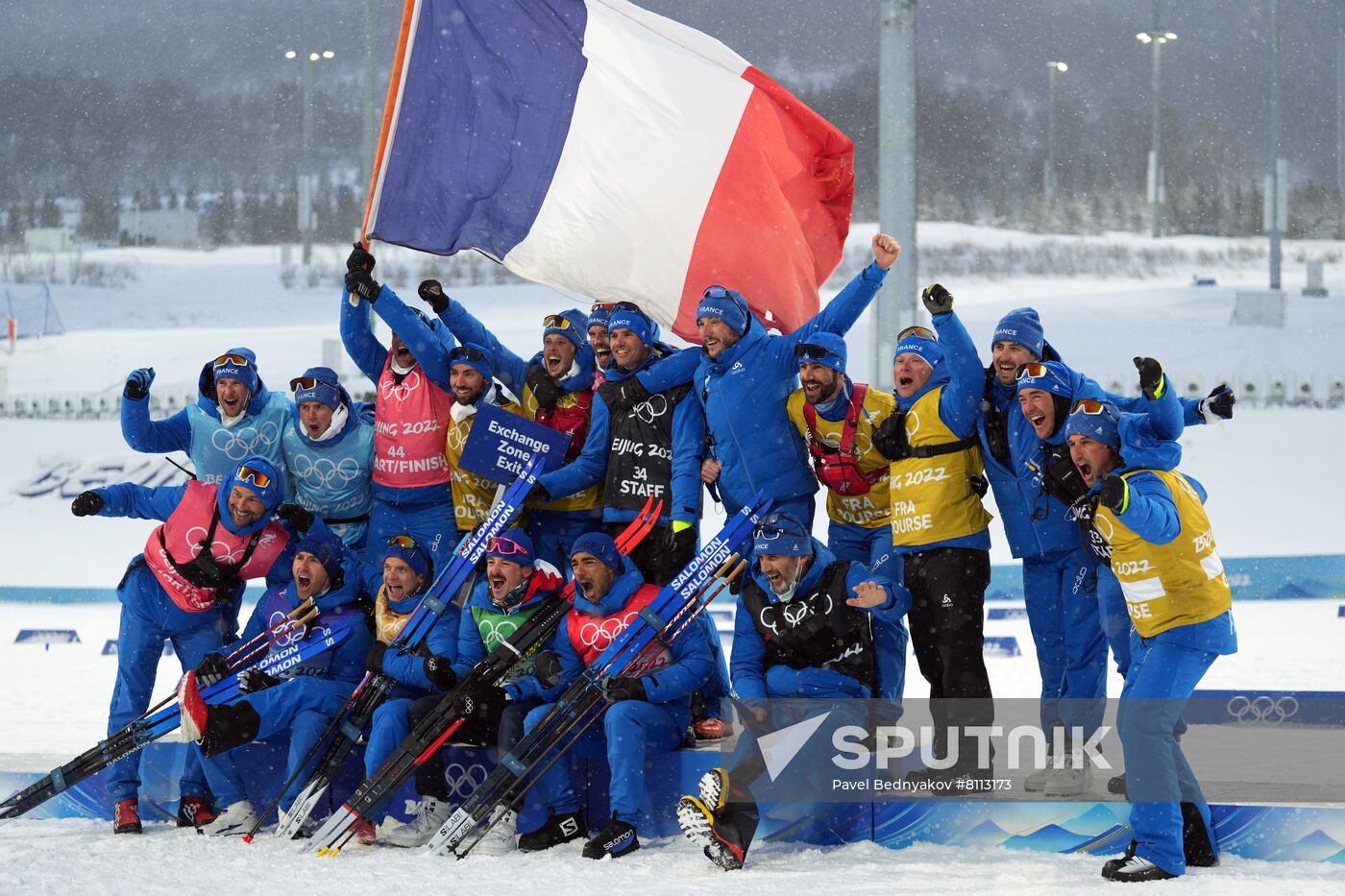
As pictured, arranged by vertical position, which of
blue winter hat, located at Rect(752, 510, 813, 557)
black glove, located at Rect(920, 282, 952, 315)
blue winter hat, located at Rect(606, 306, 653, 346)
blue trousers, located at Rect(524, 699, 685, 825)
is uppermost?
black glove, located at Rect(920, 282, 952, 315)

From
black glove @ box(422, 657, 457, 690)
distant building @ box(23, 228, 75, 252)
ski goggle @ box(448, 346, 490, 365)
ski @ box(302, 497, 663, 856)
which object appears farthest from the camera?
distant building @ box(23, 228, 75, 252)

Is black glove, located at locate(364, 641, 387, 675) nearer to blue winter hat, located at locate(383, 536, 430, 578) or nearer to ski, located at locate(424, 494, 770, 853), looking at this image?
blue winter hat, located at locate(383, 536, 430, 578)

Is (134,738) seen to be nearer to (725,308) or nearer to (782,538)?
(782,538)

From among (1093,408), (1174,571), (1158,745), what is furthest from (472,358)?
(1158,745)

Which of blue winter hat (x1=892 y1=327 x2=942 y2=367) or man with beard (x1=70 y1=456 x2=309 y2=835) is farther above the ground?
blue winter hat (x1=892 y1=327 x2=942 y2=367)

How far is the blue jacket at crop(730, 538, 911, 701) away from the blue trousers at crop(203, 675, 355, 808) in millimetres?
1298

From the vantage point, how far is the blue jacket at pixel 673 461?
468 centimetres

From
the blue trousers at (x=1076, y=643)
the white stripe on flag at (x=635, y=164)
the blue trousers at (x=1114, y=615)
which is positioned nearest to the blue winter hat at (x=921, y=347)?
the blue trousers at (x=1076, y=643)

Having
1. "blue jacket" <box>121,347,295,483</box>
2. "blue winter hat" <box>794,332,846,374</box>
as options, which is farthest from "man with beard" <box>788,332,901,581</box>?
"blue jacket" <box>121,347,295,483</box>

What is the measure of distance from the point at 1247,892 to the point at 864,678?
1.16 m

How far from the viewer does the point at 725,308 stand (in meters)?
4.69

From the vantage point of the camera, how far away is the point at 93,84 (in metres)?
20.9

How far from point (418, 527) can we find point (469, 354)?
61 cm

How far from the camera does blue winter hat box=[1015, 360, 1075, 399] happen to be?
13.3 feet
